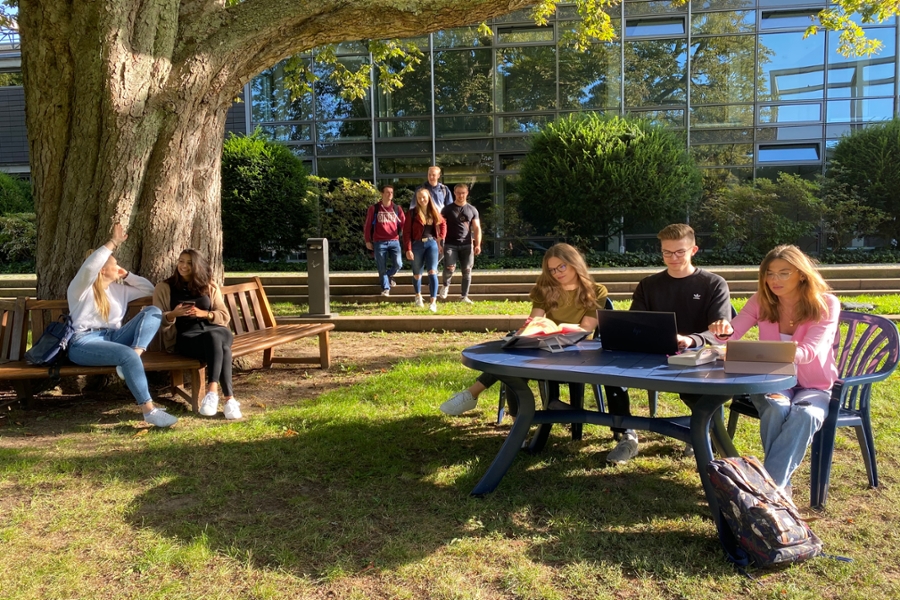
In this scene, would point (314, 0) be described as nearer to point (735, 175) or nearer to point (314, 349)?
point (314, 349)

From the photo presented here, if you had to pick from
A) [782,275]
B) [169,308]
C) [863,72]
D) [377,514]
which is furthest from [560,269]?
[863,72]

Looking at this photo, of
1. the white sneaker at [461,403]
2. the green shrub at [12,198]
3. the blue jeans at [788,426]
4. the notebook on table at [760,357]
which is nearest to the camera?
the notebook on table at [760,357]

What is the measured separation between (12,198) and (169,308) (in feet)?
49.8

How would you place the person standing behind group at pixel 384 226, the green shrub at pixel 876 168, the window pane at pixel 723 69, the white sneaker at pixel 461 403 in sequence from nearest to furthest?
the white sneaker at pixel 461 403 < the person standing behind group at pixel 384 226 < the green shrub at pixel 876 168 < the window pane at pixel 723 69

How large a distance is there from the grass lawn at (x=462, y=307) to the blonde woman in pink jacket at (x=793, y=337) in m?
5.78

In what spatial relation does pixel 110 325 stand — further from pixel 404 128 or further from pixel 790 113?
pixel 790 113

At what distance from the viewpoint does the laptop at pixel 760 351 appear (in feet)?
10.6

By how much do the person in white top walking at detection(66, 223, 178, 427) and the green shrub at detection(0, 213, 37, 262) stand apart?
42.5 feet

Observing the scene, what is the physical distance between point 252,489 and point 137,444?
1288 millimetres

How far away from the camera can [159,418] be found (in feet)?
16.9

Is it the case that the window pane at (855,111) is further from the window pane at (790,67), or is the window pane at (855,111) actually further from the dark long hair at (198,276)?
the dark long hair at (198,276)

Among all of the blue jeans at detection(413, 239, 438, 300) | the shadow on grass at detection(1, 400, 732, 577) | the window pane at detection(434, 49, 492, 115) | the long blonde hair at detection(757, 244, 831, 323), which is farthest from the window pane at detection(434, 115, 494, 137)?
the long blonde hair at detection(757, 244, 831, 323)

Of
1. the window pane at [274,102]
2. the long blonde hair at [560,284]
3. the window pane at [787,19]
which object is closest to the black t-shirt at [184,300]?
the long blonde hair at [560,284]

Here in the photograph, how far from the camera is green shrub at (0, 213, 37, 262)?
16.6 meters
